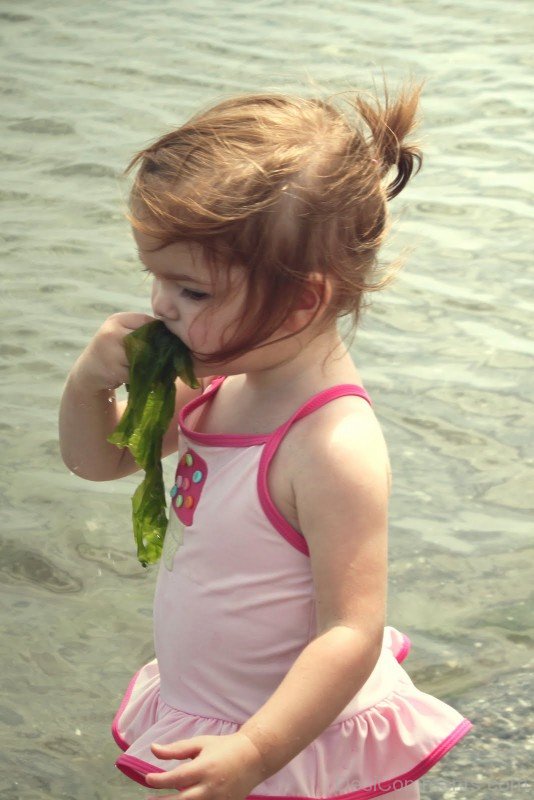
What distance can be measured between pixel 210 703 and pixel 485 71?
22.9 feet

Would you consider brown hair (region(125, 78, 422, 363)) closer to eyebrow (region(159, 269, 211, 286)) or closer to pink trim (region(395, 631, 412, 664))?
eyebrow (region(159, 269, 211, 286))

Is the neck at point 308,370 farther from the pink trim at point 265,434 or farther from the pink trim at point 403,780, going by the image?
the pink trim at point 403,780

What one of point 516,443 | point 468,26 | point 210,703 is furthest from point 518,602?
point 468,26

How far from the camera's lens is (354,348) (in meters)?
5.43

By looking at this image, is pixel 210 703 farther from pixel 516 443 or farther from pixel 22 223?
pixel 22 223

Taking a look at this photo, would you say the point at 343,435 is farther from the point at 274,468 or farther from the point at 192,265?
the point at 192,265

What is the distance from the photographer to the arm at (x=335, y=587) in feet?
6.88

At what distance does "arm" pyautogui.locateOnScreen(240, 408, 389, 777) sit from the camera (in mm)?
2096

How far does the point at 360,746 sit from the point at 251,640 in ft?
0.88

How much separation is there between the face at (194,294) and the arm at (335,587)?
0.25m

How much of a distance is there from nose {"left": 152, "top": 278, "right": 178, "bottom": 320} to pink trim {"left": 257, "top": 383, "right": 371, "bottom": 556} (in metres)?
0.26

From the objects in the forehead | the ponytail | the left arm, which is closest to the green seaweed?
the forehead

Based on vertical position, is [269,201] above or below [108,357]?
above

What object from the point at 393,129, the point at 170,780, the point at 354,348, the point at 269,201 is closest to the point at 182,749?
the point at 170,780
